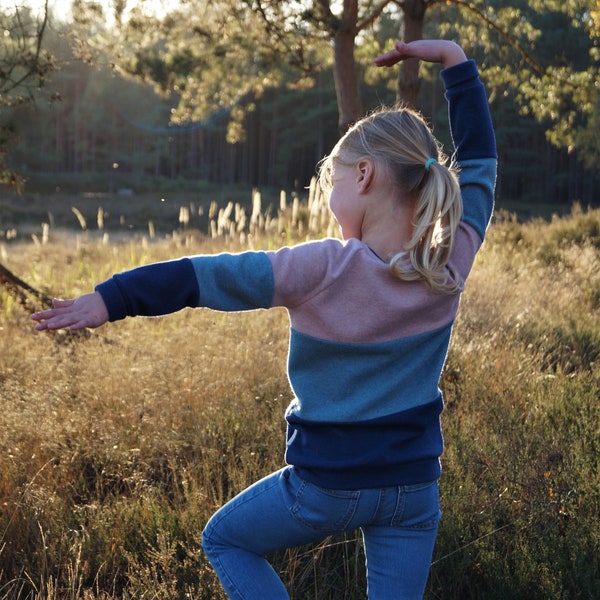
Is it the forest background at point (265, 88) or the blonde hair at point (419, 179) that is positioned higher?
the forest background at point (265, 88)

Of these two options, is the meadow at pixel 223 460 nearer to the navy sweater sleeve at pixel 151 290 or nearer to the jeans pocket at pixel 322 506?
the jeans pocket at pixel 322 506

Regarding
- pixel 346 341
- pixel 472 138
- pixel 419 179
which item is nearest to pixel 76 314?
pixel 346 341

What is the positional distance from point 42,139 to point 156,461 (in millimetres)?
61598

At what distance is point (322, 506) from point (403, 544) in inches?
9.2

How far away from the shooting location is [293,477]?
1913 millimetres

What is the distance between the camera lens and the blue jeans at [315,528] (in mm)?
1885

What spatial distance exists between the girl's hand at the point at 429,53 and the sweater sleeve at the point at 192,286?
3.06 ft

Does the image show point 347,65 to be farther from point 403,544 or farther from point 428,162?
point 403,544

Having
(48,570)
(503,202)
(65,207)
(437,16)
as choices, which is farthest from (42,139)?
(48,570)

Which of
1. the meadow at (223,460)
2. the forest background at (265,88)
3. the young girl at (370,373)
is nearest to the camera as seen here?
the young girl at (370,373)

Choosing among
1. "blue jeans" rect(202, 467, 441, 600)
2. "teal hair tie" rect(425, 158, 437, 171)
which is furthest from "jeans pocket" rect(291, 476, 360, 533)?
"teal hair tie" rect(425, 158, 437, 171)

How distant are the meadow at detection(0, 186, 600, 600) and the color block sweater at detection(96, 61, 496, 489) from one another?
970 millimetres

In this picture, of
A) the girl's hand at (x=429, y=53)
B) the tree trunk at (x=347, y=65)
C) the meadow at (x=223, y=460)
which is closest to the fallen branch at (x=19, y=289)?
the meadow at (x=223, y=460)

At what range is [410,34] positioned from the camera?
29.9 ft
